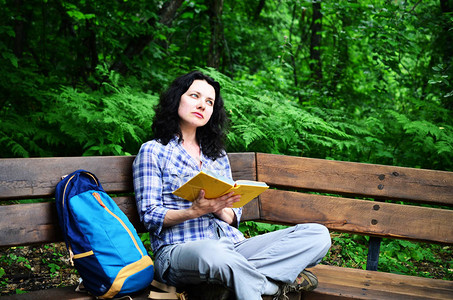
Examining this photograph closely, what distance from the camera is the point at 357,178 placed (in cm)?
324

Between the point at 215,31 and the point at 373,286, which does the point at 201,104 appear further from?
the point at 215,31

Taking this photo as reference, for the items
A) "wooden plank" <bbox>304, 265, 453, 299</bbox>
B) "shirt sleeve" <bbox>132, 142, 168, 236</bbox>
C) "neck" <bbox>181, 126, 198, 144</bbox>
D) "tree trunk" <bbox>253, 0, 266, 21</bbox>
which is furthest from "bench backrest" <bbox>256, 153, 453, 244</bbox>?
"tree trunk" <bbox>253, 0, 266, 21</bbox>

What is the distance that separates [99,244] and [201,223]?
27.9 inches

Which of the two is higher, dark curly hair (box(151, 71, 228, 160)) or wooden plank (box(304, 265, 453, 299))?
dark curly hair (box(151, 71, 228, 160))

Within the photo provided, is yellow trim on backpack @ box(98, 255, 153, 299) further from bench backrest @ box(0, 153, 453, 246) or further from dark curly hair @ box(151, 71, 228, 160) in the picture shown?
bench backrest @ box(0, 153, 453, 246)

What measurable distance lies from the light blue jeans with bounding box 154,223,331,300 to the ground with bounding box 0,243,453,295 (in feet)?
4.63

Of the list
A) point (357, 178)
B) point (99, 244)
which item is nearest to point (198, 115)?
point (99, 244)

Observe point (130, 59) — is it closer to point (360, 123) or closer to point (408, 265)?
point (360, 123)

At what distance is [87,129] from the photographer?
3895 millimetres

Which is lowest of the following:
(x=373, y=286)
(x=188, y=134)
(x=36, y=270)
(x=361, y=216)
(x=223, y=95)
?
(x=36, y=270)

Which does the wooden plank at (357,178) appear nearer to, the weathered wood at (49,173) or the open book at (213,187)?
the open book at (213,187)

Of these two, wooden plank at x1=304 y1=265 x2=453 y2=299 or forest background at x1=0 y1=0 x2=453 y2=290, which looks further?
forest background at x1=0 y1=0 x2=453 y2=290

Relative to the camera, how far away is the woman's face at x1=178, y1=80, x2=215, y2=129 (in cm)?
278

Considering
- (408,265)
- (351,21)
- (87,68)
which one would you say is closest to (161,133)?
(408,265)
